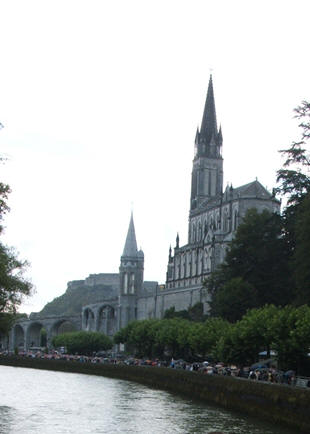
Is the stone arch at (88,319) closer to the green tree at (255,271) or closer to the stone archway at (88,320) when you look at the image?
the stone archway at (88,320)

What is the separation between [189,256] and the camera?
11912 centimetres

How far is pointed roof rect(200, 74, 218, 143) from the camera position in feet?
440

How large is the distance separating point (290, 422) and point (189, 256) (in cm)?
9269

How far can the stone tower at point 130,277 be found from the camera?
121 meters

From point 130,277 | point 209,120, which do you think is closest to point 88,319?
point 130,277

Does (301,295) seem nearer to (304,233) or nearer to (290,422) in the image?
(304,233)

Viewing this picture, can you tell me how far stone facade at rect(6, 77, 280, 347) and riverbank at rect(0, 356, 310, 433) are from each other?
46.0 m

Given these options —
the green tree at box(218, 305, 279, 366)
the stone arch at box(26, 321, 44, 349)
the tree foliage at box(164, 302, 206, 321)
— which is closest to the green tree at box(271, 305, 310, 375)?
the green tree at box(218, 305, 279, 366)

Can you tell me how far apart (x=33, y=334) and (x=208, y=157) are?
41768 mm

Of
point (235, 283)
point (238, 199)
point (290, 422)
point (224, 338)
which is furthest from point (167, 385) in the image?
point (238, 199)

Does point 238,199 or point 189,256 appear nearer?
point 238,199

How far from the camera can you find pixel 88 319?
132500mm

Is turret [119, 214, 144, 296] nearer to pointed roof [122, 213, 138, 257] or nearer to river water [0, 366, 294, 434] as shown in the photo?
pointed roof [122, 213, 138, 257]

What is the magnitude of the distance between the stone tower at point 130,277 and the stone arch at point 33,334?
21.7m
